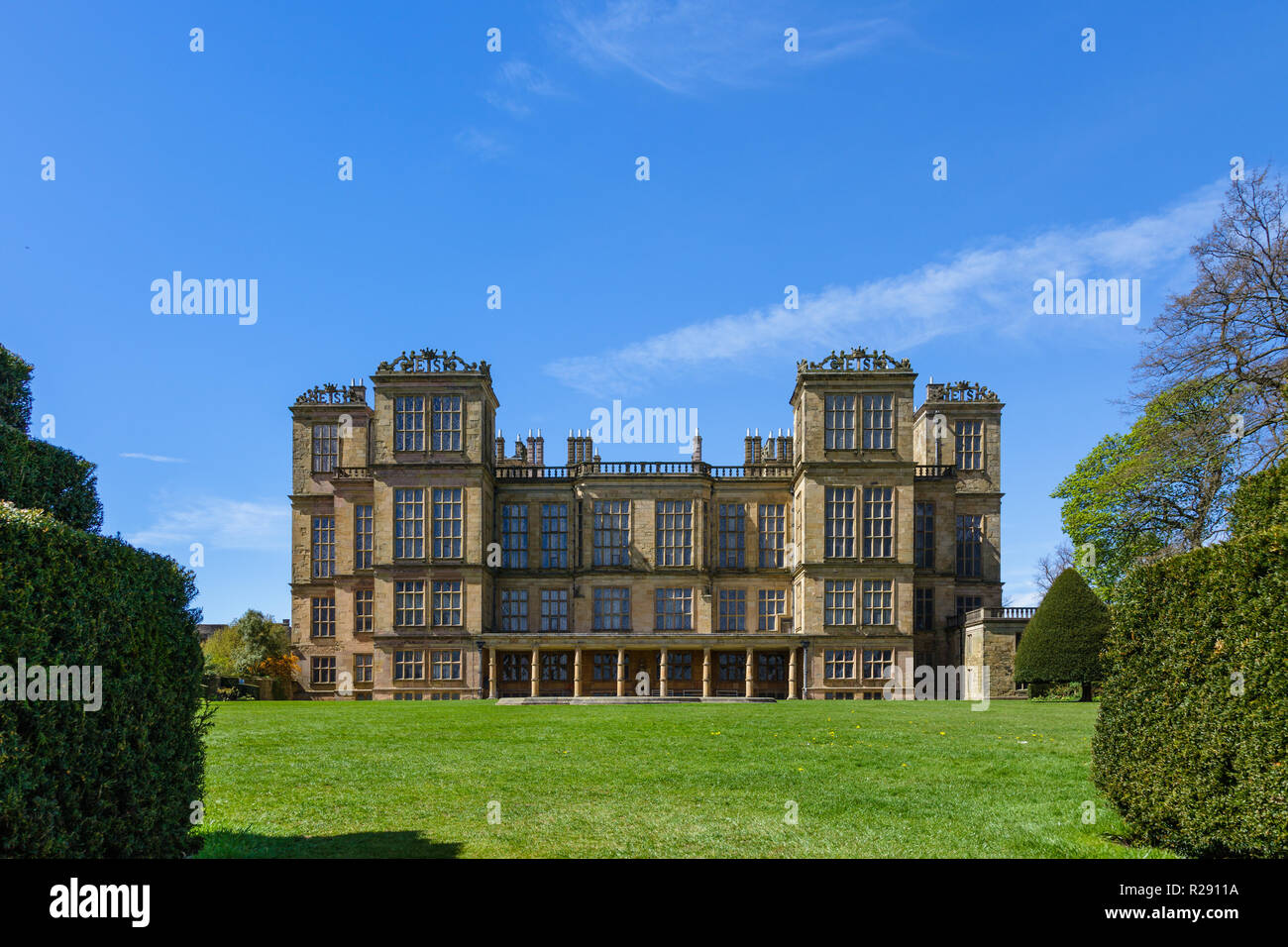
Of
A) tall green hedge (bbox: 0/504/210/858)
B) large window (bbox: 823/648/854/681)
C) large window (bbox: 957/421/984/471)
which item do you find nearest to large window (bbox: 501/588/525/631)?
large window (bbox: 823/648/854/681)

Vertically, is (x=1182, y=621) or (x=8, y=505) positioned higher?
(x=8, y=505)

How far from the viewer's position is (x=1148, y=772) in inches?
350

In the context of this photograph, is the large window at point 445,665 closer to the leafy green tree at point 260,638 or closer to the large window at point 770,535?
the leafy green tree at point 260,638

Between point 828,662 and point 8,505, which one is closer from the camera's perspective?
point 8,505

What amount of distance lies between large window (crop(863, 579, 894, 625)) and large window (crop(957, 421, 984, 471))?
933cm

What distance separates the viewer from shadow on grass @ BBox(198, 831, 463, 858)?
8320 mm

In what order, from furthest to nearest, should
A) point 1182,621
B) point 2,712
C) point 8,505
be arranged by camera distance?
point 1182,621, point 8,505, point 2,712

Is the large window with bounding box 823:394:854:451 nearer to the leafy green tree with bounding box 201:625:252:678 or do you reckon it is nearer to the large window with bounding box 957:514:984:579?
the large window with bounding box 957:514:984:579

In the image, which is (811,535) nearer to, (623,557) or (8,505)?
(623,557)

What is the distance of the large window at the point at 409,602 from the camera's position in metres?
43.2

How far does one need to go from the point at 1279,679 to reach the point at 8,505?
10.4m

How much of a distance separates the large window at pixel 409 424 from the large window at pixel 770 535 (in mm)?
17646
